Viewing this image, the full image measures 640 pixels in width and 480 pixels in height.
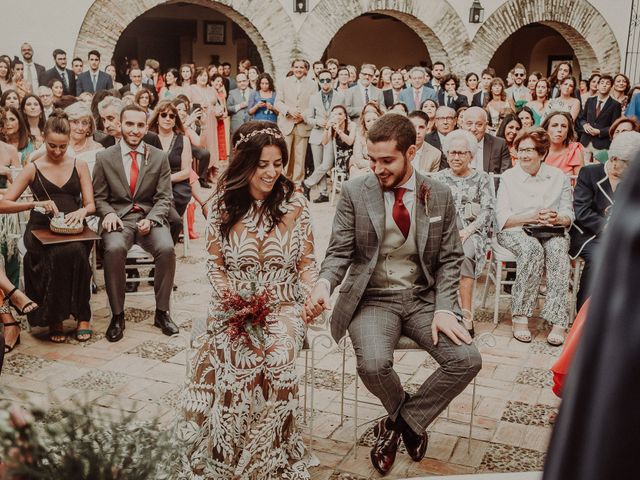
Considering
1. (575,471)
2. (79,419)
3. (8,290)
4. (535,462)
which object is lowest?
(535,462)

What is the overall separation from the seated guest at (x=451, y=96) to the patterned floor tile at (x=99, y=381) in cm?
790

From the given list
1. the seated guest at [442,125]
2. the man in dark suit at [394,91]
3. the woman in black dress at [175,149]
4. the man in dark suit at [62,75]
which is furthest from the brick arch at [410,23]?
the woman in black dress at [175,149]

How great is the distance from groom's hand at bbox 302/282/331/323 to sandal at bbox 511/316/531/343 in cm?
246

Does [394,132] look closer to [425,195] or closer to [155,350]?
[425,195]

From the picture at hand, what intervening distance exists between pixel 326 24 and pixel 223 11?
7.09ft

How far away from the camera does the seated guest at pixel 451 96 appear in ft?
36.4

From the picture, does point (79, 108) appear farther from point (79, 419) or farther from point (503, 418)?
point (79, 419)

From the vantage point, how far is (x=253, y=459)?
10.0 ft

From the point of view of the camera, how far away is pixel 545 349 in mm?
5105

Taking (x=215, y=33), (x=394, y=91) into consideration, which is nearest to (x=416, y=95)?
(x=394, y=91)

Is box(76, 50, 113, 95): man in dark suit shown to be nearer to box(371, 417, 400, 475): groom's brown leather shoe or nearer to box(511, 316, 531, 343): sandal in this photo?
box(511, 316, 531, 343): sandal

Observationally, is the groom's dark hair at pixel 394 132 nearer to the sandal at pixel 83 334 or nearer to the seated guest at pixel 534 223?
the seated guest at pixel 534 223

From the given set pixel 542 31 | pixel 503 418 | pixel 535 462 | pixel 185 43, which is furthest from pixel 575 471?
pixel 542 31

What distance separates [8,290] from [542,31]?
20448 mm
